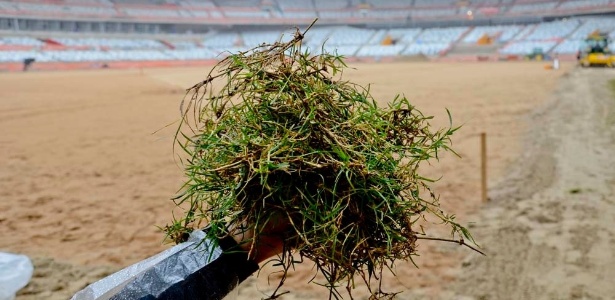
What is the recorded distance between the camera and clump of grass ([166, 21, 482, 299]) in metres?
1.42

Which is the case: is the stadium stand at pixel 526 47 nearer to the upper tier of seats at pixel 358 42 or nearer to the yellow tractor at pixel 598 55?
the upper tier of seats at pixel 358 42

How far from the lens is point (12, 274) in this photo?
150 inches

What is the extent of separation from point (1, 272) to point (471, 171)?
639cm

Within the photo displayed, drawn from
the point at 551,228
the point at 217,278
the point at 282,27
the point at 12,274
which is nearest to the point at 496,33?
the point at 282,27

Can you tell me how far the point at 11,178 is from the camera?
24.2 feet

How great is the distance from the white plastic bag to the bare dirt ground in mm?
109

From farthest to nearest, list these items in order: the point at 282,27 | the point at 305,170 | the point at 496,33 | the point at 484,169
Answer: the point at 496,33, the point at 282,27, the point at 484,169, the point at 305,170

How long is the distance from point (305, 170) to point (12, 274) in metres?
3.48

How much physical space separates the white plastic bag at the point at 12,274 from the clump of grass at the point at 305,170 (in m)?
2.76

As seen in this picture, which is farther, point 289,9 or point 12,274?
point 289,9

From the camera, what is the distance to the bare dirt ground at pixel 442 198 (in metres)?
4.27

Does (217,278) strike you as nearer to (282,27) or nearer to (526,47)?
(282,27)

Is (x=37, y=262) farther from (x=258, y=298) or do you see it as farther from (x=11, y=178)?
(x=11, y=178)

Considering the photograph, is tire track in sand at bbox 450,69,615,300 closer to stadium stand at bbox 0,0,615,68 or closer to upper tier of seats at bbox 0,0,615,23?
stadium stand at bbox 0,0,615,68
